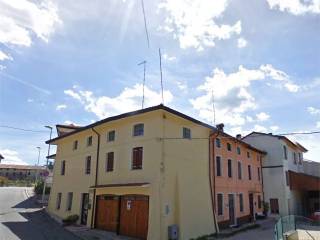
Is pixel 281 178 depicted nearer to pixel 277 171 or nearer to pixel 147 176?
pixel 277 171

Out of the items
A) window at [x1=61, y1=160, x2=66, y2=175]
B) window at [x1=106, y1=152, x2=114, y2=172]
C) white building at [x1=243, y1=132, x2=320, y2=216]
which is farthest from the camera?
white building at [x1=243, y1=132, x2=320, y2=216]

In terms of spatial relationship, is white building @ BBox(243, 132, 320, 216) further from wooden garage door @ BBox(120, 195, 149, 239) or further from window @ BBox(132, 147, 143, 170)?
window @ BBox(132, 147, 143, 170)

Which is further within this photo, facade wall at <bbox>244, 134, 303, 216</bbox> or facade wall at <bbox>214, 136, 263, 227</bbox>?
facade wall at <bbox>244, 134, 303, 216</bbox>

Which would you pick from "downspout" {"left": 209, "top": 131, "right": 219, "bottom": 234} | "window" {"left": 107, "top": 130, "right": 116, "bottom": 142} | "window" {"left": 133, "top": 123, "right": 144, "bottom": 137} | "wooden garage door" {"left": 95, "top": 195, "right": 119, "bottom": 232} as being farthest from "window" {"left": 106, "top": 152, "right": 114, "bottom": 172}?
"downspout" {"left": 209, "top": 131, "right": 219, "bottom": 234}

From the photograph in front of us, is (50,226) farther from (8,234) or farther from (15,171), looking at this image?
(15,171)

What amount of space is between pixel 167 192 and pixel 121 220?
390 cm

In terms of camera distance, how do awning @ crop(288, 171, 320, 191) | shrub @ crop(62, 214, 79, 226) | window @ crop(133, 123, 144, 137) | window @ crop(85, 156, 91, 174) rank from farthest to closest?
awning @ crop(288, 171, 320, 191) → window @ crop(85, 156, 91, 174) → shrub @ crop(62, 214, 79, 226) → window @ crop(133, 123, 144, 137)

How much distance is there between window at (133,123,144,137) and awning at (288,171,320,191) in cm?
2196

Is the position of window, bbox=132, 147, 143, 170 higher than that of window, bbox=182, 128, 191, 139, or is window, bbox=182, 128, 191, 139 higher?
window, bbox=182, 128, 191, 139

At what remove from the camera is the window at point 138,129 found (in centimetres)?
1756

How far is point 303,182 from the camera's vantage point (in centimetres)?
3356

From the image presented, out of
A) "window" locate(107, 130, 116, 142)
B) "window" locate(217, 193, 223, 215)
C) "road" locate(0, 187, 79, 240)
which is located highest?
"window" locate(107, 130, 116, 142)

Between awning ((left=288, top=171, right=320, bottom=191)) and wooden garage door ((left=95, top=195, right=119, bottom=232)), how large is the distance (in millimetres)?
22186

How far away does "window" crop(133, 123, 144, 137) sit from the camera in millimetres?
17562
